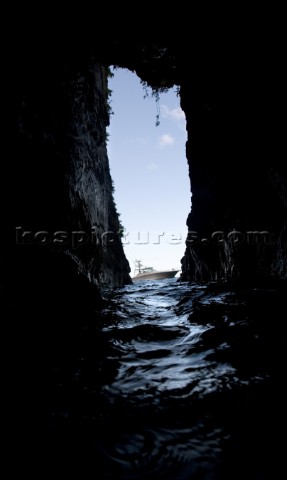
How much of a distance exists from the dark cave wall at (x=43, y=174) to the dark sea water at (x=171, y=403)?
1618 mm

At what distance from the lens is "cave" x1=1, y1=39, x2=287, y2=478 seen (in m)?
3.75

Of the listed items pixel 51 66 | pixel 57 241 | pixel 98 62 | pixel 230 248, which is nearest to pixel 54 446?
pixel 57 241

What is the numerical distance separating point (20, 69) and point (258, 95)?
15.7ft

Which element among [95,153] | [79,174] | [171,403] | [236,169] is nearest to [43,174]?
[79,174]

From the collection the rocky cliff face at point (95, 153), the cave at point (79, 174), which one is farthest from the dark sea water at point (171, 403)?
the rocky cliff face at point (95, 153)

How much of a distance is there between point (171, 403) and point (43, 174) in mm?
4041

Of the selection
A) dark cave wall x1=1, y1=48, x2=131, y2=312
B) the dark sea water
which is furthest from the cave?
the dark sea water

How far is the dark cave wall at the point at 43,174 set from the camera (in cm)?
393

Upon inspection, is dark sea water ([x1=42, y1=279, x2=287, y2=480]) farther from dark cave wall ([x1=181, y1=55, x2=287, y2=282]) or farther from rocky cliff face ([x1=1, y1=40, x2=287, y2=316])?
dark cave wall ([x1=181, y1=55, x2=287, y2=282])

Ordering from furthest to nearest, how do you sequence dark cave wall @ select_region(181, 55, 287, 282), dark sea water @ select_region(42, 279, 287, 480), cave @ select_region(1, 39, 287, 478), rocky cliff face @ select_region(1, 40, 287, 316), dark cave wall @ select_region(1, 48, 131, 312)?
1. dark cave wall @ select_region(181, 55, 287, 282)
2. rocky cliff face @ select_region(1, 40, 287, 316)
3. dark cave wall @ select_region(1, 48, 131, 312)
4. cave @ select_region(1, 39, 287, 478)
5. dark sea water @ select_region(42, 279, 287, 480)

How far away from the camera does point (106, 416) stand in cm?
182

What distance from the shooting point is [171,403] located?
1.92m

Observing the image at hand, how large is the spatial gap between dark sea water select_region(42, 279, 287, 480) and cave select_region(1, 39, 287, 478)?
0.82ft

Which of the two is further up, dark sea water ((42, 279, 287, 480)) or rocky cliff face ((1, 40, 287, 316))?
rocky cliff face ((1, 40, 287, 316))
